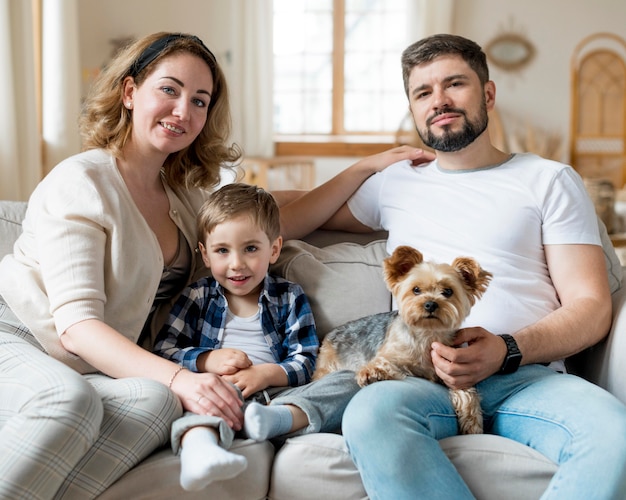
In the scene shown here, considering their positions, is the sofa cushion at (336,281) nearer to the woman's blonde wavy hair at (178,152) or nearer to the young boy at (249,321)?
the young boy at (249,321)

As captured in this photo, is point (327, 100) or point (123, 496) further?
point (327, 100)

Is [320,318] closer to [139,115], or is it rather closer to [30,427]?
[139,115]

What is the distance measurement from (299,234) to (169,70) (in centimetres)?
66

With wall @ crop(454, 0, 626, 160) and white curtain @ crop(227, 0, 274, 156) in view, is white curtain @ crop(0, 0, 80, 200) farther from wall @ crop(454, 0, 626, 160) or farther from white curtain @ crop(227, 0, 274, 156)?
wall @ crop(454, 0, 626, 160)

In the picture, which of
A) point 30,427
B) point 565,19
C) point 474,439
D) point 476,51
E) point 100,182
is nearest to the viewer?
point 30,427

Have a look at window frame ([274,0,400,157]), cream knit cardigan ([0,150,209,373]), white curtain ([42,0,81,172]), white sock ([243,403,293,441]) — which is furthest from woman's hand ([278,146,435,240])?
window frame ([274,0,400,157])

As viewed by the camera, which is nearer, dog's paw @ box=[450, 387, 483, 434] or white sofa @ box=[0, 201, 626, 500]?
white sofa @ box=[0, 201, 626, 500]

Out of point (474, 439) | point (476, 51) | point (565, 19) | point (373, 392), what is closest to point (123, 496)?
point (373, 392)

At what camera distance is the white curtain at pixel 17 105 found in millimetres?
4184

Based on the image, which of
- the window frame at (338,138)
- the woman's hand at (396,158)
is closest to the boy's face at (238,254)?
the woman's hand at (396,158)

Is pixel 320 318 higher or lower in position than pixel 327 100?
lower

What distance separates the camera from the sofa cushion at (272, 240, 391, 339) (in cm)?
224

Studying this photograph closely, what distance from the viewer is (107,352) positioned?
1802 millimetres

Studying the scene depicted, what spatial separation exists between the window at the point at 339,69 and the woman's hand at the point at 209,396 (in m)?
5.68
